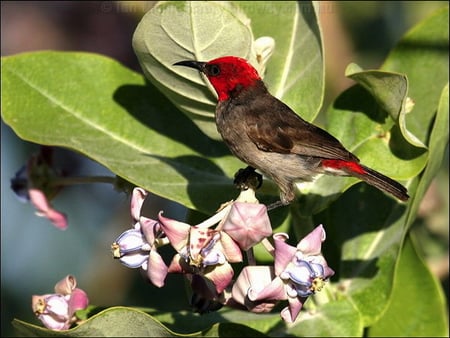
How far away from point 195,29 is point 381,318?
42.6 inches

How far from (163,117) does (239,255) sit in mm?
918

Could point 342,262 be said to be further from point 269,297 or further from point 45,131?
point 45,131

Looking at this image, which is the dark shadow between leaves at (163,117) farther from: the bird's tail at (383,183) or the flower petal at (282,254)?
the flower petal at (282,254)

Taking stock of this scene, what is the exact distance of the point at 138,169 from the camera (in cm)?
281

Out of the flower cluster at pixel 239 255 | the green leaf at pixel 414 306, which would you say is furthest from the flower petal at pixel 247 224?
the green leaf at pixel 414 306

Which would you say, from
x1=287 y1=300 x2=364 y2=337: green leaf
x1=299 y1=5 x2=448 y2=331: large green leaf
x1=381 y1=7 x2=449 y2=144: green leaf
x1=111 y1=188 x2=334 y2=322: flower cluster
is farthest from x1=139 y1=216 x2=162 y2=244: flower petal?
x1=381 y1=7 x2=449 y2=144: green leaf

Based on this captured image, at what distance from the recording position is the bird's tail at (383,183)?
2.85 meters

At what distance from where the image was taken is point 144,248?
244cm

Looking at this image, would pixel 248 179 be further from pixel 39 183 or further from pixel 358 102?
pixel 39 183

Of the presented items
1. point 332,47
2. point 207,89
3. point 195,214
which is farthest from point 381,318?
point 332,47

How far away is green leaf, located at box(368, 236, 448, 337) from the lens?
9.94ft

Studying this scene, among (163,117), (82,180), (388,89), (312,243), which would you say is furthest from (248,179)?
(82,180)

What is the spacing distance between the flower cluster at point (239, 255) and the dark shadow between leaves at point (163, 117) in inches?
24.4

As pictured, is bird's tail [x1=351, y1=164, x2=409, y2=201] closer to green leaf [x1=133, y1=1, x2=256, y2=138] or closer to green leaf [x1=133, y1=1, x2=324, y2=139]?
green leaf [x1=133, y1=1, x2=324, y2=139]
